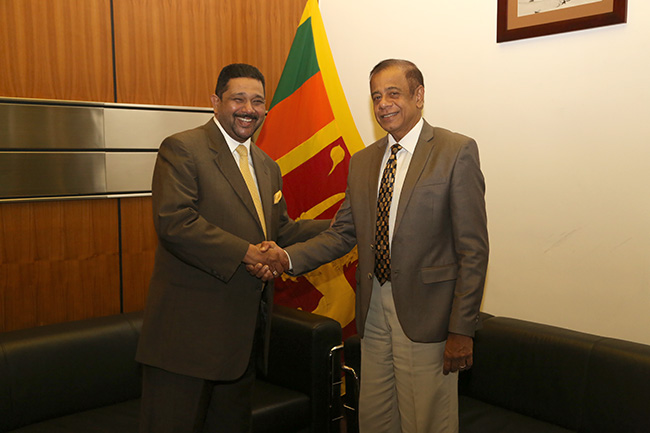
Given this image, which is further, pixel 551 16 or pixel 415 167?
pixel 551 16

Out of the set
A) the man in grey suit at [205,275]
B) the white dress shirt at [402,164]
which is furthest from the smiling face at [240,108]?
the white dress shirt at [402,164]

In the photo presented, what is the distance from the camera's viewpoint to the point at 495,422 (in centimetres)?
262

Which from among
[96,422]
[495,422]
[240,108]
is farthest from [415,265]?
[96,422]

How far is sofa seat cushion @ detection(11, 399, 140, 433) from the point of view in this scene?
254 centimetres

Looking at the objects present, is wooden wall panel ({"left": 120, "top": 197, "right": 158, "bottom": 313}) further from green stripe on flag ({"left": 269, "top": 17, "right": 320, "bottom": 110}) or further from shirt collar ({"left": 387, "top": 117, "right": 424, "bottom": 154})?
shirt collar ({"left": 387, "top": 117, "right": 424, "bottom": 154})

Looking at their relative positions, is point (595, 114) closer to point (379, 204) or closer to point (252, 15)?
point (379, 204)

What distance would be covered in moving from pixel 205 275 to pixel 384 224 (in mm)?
692

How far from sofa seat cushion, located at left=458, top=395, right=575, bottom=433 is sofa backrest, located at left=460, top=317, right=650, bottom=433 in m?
0.06

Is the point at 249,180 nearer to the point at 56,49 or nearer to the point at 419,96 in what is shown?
the point at 419,96

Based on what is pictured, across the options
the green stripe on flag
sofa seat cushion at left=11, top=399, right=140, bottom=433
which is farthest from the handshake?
the green stripe on flag

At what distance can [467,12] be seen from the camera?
3.31 meters

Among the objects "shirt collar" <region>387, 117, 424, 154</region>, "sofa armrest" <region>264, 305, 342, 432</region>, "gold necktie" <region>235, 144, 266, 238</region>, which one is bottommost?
"sofa armrest" <region>264, 305, 342, 432</region>

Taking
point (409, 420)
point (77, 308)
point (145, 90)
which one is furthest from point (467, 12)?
point (77, 308)

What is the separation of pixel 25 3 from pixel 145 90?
72 cm
